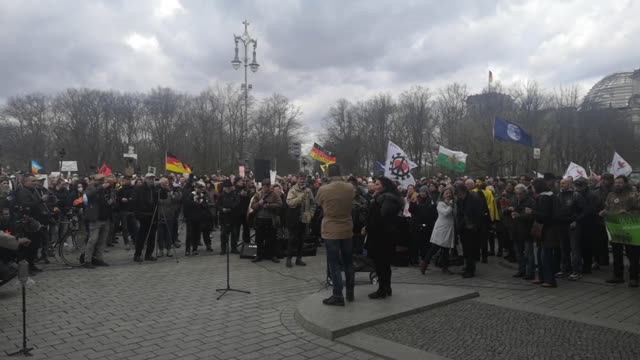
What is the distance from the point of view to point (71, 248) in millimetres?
11352

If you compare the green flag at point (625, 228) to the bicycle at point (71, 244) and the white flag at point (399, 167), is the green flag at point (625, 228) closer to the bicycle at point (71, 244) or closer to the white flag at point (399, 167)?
the white flag at point (399, 167)

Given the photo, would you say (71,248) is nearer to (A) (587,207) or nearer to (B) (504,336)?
(B) (504,336)

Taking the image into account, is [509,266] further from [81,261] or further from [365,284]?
[81,261]

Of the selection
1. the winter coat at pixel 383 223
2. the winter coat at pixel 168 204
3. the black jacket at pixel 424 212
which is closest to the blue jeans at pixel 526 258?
the black jacket at pixel 424 212

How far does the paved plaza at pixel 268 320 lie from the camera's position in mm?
5344

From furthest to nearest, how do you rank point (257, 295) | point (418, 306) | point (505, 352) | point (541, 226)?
point (541, 226), point (257, 295), point (418, 306), point (505, 352)

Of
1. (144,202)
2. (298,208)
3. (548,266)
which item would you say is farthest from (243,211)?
(548,266)

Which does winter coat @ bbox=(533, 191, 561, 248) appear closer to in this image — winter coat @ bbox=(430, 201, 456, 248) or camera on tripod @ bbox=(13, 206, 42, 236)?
winter coat @ bbox=(430, 201, 456, 248)

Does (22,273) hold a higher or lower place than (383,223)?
lower

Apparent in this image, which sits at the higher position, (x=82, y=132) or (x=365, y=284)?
(x=82, y=132)

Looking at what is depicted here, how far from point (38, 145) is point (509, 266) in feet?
262

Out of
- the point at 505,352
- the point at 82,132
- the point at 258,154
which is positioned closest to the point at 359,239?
the point at 505,352

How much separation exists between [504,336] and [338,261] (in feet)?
8.11

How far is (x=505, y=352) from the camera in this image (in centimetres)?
519
